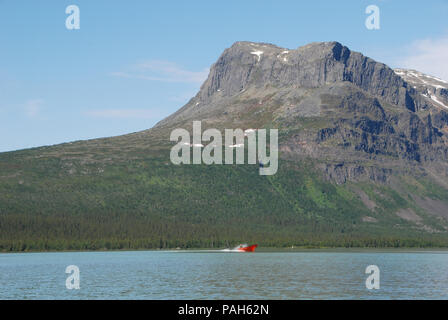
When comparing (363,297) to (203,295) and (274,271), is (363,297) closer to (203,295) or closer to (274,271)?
(203,295)

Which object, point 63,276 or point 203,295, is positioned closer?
point 203,295

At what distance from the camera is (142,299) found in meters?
95.3

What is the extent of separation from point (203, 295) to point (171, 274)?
37.0 meters

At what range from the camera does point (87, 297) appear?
98.2 metres
